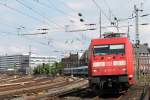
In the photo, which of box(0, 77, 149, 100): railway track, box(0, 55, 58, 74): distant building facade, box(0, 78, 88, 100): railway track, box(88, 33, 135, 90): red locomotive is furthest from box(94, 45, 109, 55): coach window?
box(0, 55, 58, 74): distant building facade

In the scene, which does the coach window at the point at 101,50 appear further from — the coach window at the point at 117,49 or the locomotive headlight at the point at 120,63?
the locomotive headlight at the point at 120,63

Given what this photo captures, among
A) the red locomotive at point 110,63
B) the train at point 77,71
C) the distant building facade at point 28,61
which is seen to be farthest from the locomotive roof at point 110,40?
the distant building facade at point 28,61

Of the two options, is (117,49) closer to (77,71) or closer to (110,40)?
(110,40)

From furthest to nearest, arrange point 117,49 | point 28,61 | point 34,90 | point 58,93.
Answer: point 28,61 → point 34,90 → point 58,93 → point 117,49

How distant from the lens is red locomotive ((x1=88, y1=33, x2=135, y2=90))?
23.5 m

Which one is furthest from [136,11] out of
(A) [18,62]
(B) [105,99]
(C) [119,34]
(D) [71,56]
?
(A) [18,62]

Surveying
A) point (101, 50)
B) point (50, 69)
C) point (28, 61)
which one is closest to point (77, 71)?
point (50, 69)

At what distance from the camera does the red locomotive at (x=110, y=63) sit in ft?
77.2

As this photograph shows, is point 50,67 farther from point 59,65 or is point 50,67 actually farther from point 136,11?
point 136,11

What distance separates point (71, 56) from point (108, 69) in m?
113

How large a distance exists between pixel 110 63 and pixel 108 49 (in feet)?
3.28

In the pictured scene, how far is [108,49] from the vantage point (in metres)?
24.4

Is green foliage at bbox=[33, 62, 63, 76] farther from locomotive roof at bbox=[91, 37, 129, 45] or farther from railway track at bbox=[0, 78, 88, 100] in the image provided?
locomotive roof at bbox=[91, 37, 129, 45]

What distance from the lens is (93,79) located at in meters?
23.7
